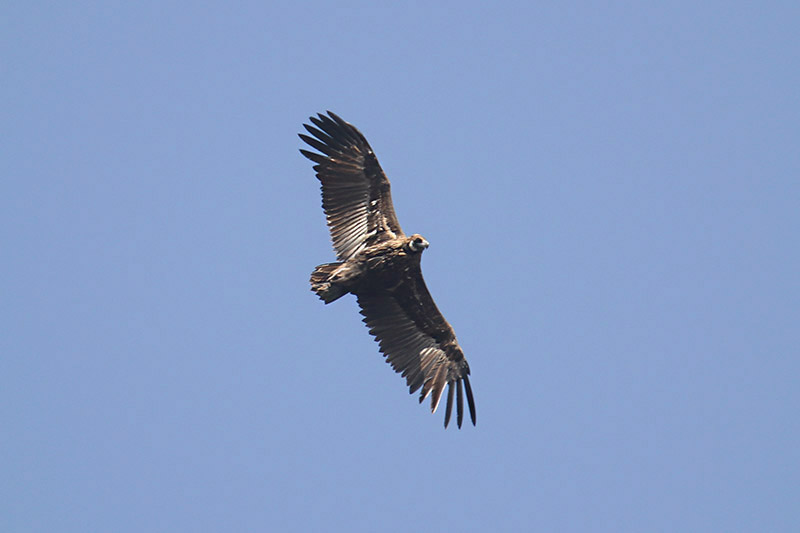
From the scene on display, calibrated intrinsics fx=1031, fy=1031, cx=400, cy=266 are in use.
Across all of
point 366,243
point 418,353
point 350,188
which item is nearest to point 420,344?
point 418,353

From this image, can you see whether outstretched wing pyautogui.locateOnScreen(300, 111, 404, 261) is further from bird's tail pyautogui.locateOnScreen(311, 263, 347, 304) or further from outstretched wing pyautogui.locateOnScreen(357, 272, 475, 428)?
outstretched wing pyautogui.locateOnScreen(357, 272, 475, 428)

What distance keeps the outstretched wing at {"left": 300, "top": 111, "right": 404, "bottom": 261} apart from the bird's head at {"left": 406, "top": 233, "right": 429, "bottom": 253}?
584mm

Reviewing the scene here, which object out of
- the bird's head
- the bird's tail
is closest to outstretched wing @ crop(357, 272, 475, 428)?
the bird's tail

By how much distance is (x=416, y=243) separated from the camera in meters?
20.0

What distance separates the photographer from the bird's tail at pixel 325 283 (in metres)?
20.0

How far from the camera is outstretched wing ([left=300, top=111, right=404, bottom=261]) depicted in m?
20.4

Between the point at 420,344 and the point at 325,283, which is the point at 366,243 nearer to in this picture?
the point at 325,283

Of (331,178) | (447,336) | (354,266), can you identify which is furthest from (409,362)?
(331,178)

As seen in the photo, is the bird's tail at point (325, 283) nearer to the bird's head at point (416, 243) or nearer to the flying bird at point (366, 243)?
the flying bird at point (366, 243)

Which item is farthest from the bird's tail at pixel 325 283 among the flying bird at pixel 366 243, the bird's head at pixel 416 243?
the bird's head at pixel 416 243

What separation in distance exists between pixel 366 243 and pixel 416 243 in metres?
1.15

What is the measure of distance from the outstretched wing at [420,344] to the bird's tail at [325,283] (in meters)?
1.09

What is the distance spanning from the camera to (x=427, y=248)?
2020 centimetres

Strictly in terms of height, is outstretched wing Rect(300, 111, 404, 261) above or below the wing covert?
→ above
